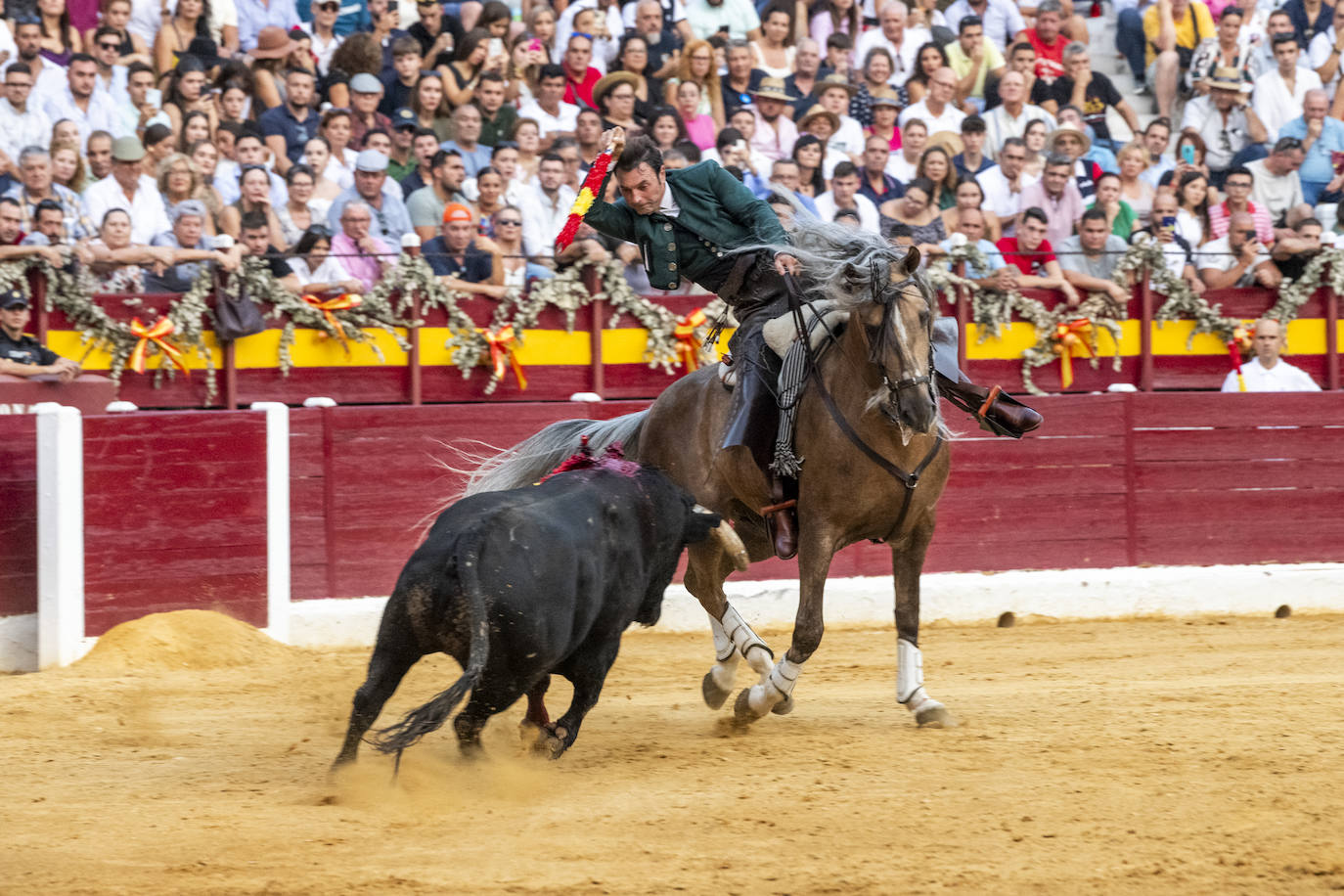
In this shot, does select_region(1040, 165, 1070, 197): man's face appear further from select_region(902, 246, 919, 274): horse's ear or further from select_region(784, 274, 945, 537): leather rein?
select_region(902, 246, 919, 274): horse's ear

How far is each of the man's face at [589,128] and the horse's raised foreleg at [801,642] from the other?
5.07 metres

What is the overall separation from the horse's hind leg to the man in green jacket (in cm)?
29

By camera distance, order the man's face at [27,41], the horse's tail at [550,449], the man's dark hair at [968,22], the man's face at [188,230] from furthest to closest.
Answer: the man's dark hair at [968,22] < the man's face at [27,41] < the man's face at [188,230] < the horse's tail at [550,449]

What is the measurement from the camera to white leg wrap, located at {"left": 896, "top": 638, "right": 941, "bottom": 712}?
615cm

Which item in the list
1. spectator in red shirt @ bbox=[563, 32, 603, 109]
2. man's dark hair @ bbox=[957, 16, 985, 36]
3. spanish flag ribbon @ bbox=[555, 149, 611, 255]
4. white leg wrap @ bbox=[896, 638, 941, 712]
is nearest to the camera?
spanish flag ribbon @ bbox=[555, 149, 611, 255]

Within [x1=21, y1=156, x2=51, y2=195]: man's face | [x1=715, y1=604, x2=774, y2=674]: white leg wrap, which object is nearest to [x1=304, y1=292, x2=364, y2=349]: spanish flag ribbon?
[x1=21, y1=156, x2=51, y2=195]: man's face

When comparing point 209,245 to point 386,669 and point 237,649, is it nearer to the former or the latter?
point 237,649

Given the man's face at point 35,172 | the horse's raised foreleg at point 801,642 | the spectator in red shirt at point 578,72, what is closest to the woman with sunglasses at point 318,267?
the man's face at point 35,172

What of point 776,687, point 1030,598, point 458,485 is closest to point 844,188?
point 1030,598

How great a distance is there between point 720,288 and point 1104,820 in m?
2.98

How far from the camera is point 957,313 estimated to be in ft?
33.0

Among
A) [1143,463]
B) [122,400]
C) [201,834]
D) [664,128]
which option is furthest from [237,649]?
[1143,463]

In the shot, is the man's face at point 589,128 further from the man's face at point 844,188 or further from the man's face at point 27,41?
the man's face at point 27,41

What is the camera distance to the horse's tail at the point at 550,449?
6.68 meters
